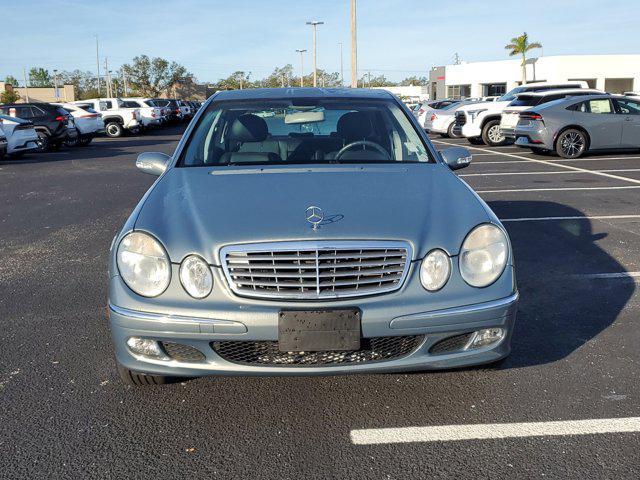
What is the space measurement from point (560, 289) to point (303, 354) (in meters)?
2.82

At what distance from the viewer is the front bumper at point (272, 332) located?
2.77 m

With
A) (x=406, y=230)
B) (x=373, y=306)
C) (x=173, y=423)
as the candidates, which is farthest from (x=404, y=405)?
(x=173, y=423)

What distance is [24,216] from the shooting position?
8602mm

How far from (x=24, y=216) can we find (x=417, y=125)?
6.28 metres

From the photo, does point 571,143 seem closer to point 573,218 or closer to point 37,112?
point 573,218

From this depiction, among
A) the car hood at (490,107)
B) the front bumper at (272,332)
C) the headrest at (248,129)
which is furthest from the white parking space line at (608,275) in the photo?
the car hood at (490,107)

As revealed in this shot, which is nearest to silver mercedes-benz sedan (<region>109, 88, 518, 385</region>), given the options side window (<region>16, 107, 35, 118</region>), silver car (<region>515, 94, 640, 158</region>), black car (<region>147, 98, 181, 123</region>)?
silver car (<region>515, 94, 640, 158</region>)

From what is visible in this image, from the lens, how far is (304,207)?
3131 mm

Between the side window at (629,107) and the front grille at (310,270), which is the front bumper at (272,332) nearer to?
the front grille at (310,270)

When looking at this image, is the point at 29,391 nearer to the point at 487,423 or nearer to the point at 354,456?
the point at 354,456

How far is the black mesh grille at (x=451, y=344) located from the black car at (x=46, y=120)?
19.7m

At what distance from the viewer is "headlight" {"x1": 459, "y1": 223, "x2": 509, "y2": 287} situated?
2932 mm

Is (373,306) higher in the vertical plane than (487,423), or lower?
higher

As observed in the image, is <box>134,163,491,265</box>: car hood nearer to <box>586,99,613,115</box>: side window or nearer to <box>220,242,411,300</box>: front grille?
<box>220,242,411,300</box>: front grille
